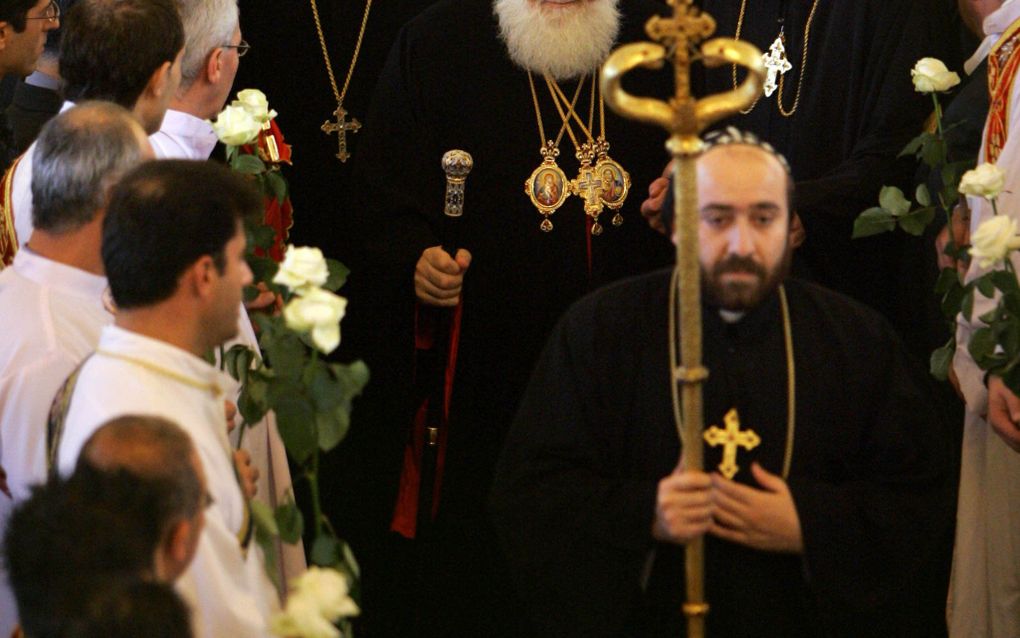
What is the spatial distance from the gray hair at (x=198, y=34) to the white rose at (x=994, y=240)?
2413 millimetres

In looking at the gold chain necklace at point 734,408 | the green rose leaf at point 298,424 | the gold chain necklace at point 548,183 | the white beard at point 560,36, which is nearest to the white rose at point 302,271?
the green rose leaf at point 298,424

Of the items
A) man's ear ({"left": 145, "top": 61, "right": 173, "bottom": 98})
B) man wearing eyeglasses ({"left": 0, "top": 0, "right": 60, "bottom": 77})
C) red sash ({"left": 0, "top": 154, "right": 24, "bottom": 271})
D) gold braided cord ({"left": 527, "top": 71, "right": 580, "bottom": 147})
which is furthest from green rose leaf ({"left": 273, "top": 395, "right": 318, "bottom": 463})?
gold braided cord ({"left": 527, "top": 71, "right": 580, "bottom": 147})

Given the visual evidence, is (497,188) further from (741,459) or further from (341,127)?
(741,459)

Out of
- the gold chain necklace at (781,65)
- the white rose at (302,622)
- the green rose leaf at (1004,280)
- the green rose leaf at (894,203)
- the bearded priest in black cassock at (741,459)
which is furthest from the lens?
the gold chain necklace at (781,65)

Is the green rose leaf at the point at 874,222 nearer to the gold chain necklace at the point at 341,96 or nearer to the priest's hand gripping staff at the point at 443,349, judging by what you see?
the priest's hand gripping staff at the point at 443,349

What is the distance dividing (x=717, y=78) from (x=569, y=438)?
8.02 ft

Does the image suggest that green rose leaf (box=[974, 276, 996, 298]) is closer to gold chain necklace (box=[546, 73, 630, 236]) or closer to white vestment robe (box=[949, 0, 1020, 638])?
white vestment robe (box=[949, 0, 1020, 638])

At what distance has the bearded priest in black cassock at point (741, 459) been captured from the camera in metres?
3.39

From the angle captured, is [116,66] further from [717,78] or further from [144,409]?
[717,78]

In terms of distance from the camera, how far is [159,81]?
434 centimetres

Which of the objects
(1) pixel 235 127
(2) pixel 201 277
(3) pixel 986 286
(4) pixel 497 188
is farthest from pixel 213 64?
(3) pixel 986 286

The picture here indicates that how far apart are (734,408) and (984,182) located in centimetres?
91

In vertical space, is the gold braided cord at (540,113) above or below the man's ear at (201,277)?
above

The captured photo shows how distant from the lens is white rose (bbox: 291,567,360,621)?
8.78ft
